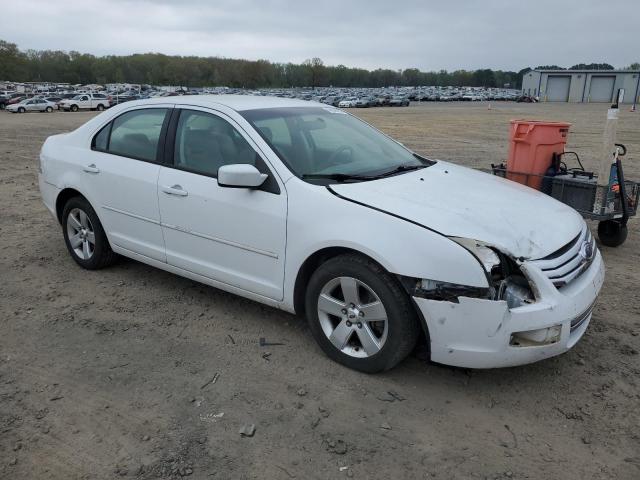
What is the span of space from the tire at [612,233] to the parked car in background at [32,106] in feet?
148

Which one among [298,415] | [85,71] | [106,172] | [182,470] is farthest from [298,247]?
[85,71]

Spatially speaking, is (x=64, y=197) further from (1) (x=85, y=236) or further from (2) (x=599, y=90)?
(2) (x=599, y=90)

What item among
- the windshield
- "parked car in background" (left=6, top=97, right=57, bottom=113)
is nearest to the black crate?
the windshield

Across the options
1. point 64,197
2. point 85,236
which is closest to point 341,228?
point 85,236

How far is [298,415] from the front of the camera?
9.92 ft

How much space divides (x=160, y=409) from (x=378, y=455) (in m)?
1.26

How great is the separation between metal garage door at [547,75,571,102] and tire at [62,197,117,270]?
104063mm

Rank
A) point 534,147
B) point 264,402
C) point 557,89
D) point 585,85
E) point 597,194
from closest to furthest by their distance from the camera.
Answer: point 264,402 → point 597,194 → point 534,147 → point 585,85 → point 557,89

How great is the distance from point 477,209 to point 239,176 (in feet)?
4.95

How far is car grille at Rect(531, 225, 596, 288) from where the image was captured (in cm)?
303

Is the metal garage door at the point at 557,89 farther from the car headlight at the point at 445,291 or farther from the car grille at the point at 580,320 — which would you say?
the car headlight at the point at 445,291

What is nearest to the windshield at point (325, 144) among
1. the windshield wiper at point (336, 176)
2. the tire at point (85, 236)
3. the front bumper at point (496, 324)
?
the windshield wiper at point (336, 176)

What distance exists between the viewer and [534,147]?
20.7 ft

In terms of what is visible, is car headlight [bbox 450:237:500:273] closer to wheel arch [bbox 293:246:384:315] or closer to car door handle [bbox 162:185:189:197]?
wheel arch [bbox 293:246:384:315]
